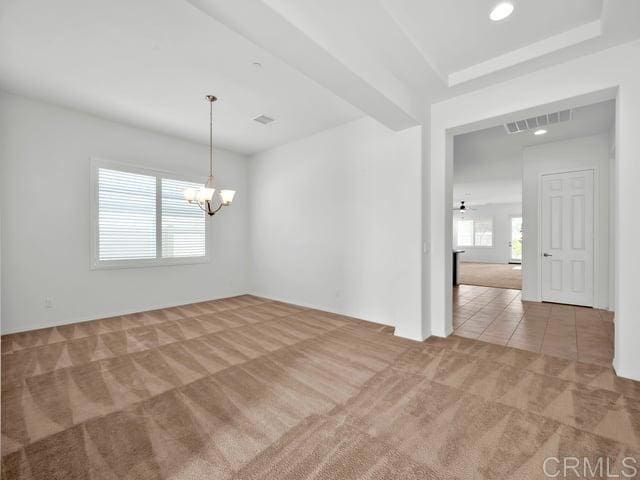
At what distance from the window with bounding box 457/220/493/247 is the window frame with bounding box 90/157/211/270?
1421cm

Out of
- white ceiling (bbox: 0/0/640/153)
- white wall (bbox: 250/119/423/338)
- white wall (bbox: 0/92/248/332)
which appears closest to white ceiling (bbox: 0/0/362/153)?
white ceiling (bbox: 0/0/640/153)

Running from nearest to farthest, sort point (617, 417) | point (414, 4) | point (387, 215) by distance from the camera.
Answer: point (617, 417)
point (414, 4)
point (387, 215)

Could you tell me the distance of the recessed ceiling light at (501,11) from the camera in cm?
235

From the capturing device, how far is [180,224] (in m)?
5.62

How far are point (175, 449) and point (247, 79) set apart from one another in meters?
3.55

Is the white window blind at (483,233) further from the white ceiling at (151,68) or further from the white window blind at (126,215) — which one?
the white window blind at (126,215)

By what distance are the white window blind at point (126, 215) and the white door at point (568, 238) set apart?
7.22 metres

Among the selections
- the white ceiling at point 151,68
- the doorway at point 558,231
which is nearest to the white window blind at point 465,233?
the doorway at point 558,231

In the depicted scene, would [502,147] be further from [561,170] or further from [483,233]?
[483,233]

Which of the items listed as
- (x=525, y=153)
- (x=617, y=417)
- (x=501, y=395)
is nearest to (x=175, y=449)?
(x=501, y=395)

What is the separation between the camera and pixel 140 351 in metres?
3.35

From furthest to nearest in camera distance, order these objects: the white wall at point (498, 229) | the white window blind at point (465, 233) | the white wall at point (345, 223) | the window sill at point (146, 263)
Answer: the white window blind at point (465, 233) < the white wall at point (498, 229) < the window sill at point (146, 263) < the white wall at point (345, 223)

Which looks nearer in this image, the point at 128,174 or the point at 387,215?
the point at 387,215

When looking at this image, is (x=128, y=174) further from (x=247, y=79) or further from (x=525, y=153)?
(x=525, y=153)
